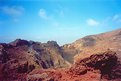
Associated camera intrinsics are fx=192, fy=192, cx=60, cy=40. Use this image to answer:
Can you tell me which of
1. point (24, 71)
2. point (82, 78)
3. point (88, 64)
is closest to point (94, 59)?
point (88, 64)

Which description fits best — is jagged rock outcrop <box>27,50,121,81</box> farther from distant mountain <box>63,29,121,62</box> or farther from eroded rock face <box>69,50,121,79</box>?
distant mountain <box>63,29,121,62</box>

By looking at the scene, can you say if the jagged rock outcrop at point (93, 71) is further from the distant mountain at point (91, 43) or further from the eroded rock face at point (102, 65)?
the distant mountain at point (91, 43)

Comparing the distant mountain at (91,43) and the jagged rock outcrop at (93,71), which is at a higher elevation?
the distant mountain at (91,43)

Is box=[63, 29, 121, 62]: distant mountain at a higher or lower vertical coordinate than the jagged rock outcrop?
higher

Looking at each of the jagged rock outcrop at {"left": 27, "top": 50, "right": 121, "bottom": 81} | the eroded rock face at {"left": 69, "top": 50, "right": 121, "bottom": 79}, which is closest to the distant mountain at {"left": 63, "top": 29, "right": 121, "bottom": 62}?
the jagged rock outcrop at {"left": 27, "top": 50, "right": 121, "bottom": 81}

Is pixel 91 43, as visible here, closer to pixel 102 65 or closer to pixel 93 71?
pixel 93 71

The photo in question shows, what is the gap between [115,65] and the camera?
1781cm

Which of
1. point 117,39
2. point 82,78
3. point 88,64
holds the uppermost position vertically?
point 117,39

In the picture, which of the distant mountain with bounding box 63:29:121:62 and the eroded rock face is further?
the distant mountain with bounding box 63:29:121:62

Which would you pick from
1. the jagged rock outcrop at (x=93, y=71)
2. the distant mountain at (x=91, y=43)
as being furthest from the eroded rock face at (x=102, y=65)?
the distant mountain at (x=91, y=43)

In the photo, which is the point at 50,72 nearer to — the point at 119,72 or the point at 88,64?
the point at 88,64

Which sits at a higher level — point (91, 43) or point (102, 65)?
point (91, 43)

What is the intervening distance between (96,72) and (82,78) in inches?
54.3

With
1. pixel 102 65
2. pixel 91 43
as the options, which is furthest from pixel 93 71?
pixel 91 43
